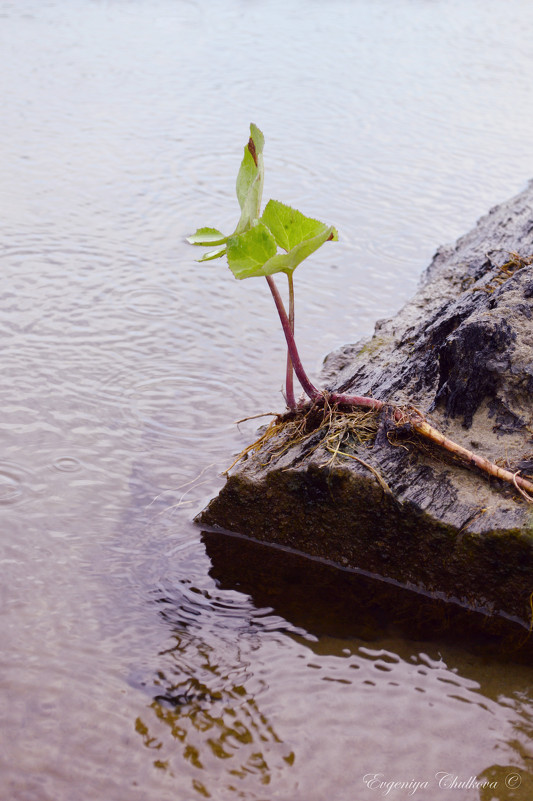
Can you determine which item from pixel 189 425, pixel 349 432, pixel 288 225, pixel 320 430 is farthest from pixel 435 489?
pixel 189 425

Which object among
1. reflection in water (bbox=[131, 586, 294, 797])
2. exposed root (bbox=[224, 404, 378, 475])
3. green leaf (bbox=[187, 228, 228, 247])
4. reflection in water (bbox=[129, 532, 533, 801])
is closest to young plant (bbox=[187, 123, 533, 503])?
green leaf (bbox=[187, 228, 228, 247])

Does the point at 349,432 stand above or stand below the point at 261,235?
below

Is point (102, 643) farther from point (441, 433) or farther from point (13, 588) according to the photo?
point (441, 433)

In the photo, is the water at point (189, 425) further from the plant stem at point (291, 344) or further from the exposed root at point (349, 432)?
the plant stem at point (291, 344)

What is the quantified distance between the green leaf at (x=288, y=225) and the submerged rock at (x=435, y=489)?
64cm

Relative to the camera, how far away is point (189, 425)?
3734mm

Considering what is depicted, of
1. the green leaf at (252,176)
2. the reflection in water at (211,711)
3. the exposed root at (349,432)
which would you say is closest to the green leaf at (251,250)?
the green leaf at (252,176)

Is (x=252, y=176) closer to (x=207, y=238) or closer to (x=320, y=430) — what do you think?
(x=207, y=238)

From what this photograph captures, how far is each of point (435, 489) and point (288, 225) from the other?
1039 mm

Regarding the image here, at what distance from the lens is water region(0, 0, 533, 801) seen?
6.84 feet

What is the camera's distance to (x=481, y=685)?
2.26 m

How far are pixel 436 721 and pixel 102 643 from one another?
111cm

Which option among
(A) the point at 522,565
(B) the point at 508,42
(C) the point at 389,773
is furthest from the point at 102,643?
(B) the point at 508,42

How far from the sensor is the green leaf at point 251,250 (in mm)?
2441
